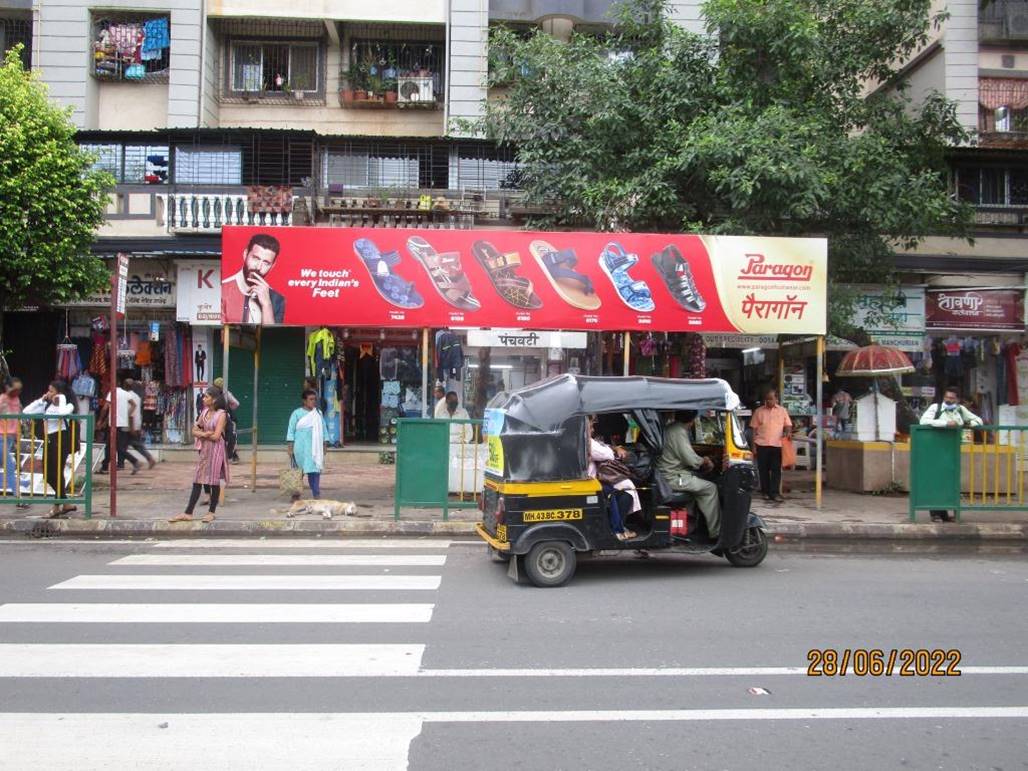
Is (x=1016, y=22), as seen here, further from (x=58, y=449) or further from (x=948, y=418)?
(x=58, y=449)

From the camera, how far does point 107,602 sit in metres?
6.80

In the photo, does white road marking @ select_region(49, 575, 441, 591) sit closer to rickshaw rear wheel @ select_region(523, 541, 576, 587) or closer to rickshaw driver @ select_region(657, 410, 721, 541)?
rickshaw rear wheel @ select_region(523, 541, 576, 587)

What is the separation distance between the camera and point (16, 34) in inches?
778

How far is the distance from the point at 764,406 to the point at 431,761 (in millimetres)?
10424

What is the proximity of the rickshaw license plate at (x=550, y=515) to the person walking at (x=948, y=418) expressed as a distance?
609 centimetres

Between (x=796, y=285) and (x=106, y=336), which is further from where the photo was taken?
(x=106, y=336)

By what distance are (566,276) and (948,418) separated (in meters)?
5.66

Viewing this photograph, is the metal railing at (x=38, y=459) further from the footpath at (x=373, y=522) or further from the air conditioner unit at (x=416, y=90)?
the air conditioner unit at (x=416, y=90)

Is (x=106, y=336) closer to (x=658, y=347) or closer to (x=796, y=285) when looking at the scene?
(x=658, y=347)

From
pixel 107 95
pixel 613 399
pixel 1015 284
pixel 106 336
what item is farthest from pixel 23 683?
pixel 1015 284

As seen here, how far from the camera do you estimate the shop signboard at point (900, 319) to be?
58.2ft
